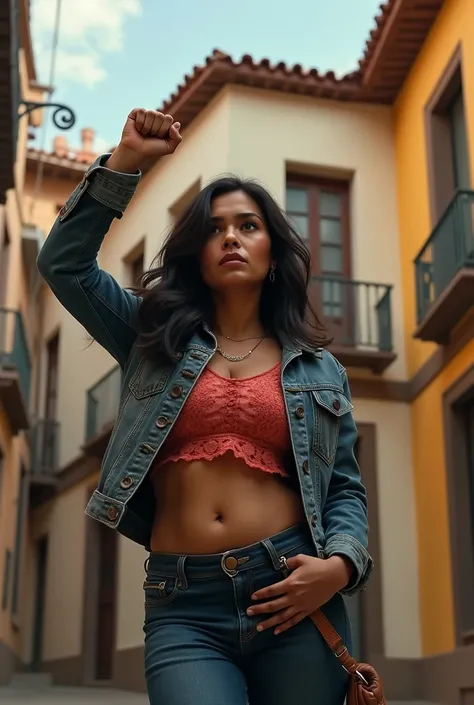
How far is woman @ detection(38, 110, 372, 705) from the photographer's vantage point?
221cm

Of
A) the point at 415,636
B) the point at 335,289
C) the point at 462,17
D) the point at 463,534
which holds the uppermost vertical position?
the point at 462,17

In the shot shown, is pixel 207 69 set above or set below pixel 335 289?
above

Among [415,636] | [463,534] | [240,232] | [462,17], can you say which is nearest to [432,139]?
[462,17]

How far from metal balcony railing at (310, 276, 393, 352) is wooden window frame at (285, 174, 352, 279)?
1.52ft

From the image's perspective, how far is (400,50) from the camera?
13211 mm

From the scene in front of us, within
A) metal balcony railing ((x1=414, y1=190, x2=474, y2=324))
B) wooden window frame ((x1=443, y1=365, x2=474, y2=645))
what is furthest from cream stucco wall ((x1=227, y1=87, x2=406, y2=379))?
wooden window frame ((x1=443, y1=365, x2=474, y2=645))

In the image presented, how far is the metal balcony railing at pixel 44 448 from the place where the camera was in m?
19.0

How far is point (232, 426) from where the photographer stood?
2.37 m

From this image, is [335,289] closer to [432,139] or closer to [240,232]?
[432,139]

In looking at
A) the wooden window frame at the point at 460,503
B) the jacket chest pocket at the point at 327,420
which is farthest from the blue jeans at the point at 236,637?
the wooden window frame at the point at 460,503

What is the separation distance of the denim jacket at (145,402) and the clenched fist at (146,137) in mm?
60

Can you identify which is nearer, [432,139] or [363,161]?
[432,139]

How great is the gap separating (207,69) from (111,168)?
11.7 m

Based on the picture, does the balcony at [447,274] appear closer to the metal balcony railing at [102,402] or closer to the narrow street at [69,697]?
the narrow street at [69,697]
